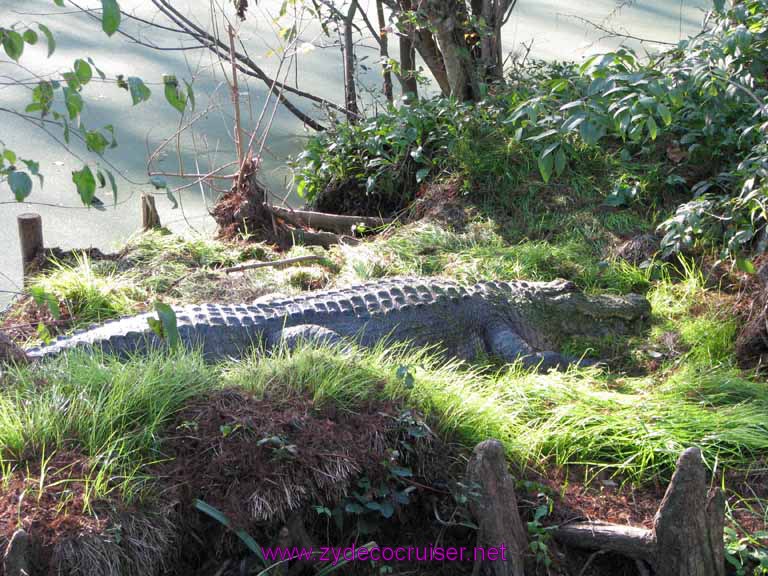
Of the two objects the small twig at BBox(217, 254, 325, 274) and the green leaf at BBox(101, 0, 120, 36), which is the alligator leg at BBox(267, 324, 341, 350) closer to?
the small twig at BBox(217, 254, 325, 274)

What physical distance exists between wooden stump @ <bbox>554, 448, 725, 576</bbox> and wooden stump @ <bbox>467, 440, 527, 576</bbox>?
381 millimetres

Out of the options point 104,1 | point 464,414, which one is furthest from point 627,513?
point 104,1

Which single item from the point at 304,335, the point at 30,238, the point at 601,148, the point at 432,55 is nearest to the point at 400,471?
the point at 304,335

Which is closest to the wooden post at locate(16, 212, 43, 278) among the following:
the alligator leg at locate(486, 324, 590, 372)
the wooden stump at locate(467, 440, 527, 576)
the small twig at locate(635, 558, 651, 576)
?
the alligator leg at locate(486, 324, 590, 372)

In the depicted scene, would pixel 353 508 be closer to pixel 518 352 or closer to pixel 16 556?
pixel 16 556

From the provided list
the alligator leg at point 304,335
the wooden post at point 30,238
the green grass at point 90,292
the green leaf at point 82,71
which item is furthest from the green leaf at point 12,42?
the wooden post at point 30,238

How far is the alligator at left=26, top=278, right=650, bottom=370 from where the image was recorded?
3586 mm

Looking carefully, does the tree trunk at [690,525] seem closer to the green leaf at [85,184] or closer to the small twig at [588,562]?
the small twig at [588,562]

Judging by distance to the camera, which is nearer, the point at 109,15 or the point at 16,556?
the point at 109,15

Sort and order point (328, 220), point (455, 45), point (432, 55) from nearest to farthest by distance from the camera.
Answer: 1. point (328, 220)
2. point (455, 45)
3. point (432, 55)

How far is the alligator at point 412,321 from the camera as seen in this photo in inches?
141

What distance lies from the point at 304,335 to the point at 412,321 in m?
0.63

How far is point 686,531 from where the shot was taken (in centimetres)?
227

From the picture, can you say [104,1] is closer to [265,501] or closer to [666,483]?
[265,501]
